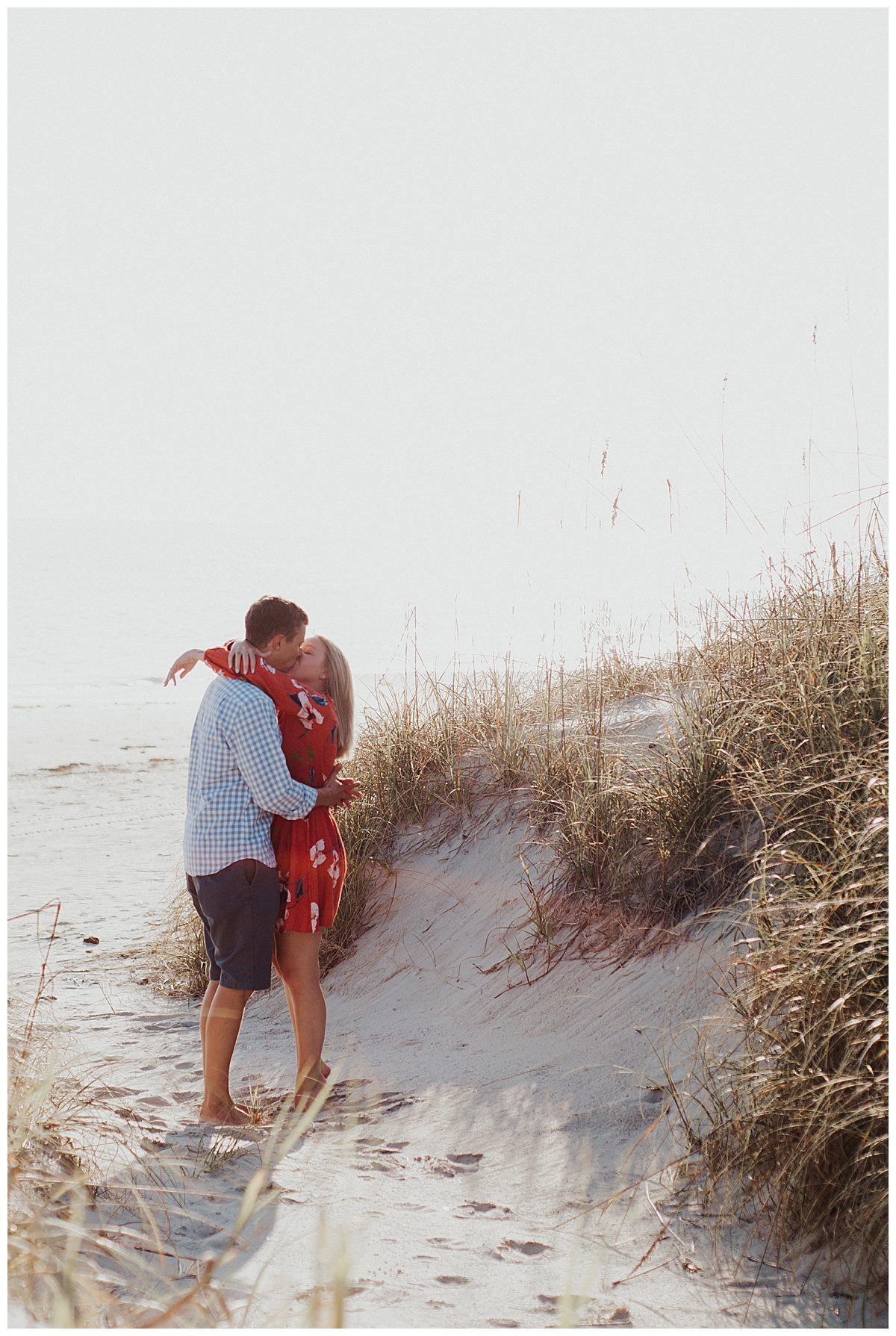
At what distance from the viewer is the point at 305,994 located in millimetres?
3912

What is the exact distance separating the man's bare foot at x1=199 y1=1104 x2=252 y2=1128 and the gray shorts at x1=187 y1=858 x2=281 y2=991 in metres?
0.46

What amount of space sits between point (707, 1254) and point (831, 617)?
2.47m

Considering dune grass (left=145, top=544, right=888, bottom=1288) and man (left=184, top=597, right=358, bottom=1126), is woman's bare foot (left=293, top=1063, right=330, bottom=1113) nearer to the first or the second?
man (left=184, top=597, right=358, bottom=1126)

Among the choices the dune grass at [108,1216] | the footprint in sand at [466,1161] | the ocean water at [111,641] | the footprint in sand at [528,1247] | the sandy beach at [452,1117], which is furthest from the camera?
the ocean water at [111,641]

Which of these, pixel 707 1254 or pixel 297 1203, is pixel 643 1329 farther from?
pixel 297 1203

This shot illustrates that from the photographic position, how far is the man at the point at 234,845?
11.9 ft

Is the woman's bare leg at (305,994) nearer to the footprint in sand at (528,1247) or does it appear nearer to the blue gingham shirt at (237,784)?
the blue gingham shirt at (237,784)

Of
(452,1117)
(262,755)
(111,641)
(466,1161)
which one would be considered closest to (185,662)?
(262,755)

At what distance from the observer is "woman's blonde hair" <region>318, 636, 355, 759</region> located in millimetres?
4156

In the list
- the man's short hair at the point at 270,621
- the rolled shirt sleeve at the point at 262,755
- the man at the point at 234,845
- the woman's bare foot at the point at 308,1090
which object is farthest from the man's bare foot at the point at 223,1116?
the man's short hair at the point at 270,621

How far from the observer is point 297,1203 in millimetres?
2977

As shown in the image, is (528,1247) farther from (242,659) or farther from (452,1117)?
(242,659)

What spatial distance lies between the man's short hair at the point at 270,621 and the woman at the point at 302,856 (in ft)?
0.29

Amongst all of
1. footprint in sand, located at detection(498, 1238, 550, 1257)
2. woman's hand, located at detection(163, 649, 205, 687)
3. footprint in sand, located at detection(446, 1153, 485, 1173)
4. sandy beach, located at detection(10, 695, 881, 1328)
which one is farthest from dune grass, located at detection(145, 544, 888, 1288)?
woman's hand, located at detection(163, 649, 205, 687)
